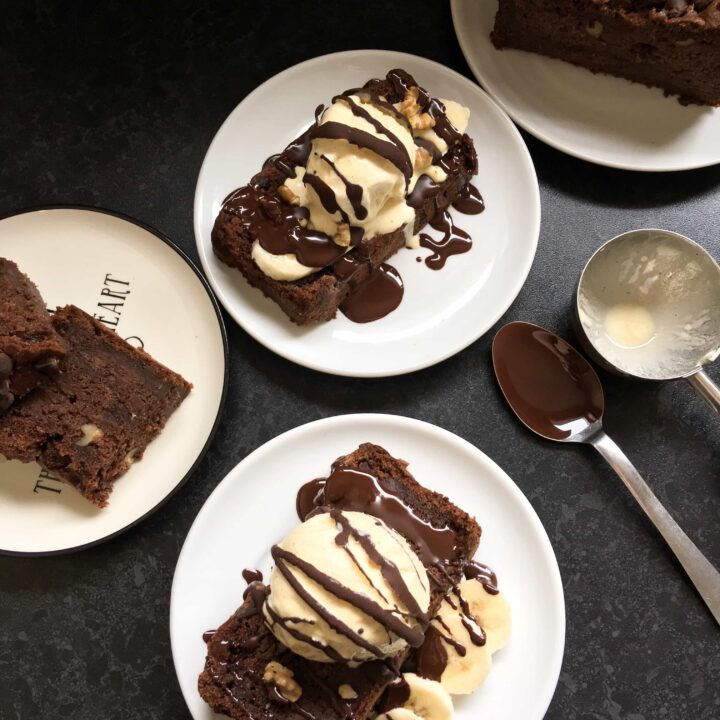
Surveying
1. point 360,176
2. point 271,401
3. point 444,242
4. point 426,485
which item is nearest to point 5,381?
point 271,401

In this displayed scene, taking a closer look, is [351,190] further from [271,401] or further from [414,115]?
[271,401]

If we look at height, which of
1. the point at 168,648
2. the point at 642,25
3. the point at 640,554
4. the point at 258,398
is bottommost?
the point at 168,648

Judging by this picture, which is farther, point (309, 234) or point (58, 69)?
point (58, 69)

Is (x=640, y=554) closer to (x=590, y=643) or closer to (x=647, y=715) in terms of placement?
(x=590, y=643)

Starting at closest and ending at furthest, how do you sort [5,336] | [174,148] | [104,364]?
[5,336]
[104,364]
[174,148]

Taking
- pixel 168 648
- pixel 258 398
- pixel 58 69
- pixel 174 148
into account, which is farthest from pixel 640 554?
pixel 58 69

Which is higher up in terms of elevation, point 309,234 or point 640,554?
point 309,234
